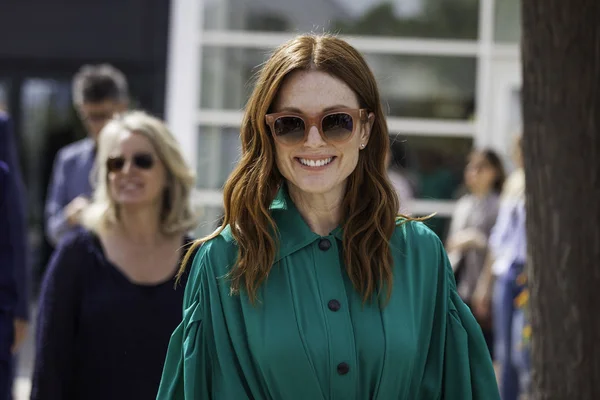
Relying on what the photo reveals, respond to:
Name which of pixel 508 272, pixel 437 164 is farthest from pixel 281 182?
pixel 437 164

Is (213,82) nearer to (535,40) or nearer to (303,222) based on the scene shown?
(535,40)

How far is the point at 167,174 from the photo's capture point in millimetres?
4891

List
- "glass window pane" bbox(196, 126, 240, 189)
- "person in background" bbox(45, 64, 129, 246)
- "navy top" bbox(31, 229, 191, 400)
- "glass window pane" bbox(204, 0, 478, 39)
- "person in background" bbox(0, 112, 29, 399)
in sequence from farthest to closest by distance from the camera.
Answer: "glass window pane" bbox(196, 126, 240, 189)
"glass window pane" bbox(204, 0, 478, 39)
"person in background" bbox(45, 64, 129, 246)
"person in background" bbox(0, 112, 29, 399)
"navy top" bbox(31, 229, 191, 400)

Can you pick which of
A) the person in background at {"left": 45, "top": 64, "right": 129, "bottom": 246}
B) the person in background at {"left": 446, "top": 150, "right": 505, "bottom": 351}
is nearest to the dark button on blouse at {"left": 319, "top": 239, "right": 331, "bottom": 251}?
the person in background at {"left": 45, "top": 64, "right": 129, "bottom": 246}

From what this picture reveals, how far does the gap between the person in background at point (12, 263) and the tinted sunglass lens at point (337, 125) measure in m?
2.72

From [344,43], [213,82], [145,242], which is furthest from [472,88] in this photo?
[344,43]

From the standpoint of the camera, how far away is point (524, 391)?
789 centimetres

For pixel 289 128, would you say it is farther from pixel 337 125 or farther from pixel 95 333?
pixel 95 333

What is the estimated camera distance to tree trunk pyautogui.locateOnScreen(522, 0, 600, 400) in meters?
3.94

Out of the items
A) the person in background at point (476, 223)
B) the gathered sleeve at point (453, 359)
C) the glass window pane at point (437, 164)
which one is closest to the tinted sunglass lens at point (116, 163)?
the gathered sleeve at point (453, 359)

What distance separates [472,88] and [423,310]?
791 cm

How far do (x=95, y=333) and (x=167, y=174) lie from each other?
875mm

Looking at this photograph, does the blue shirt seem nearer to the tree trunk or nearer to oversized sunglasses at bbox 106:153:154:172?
oversized sunglasses at bbox 106:153:154:172

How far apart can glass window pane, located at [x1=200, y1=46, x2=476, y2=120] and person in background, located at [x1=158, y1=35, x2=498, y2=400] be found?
7495 millimetres
